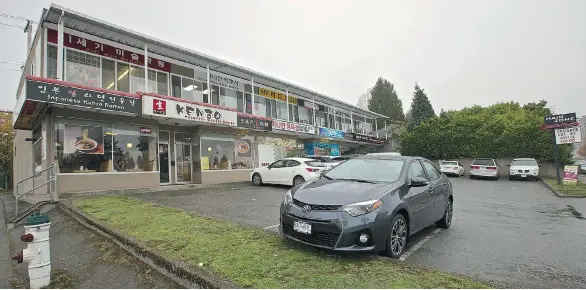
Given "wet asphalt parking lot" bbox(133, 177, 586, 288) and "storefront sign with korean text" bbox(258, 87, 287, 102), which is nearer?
"wet asphalt parking lot" bbox(133, 177, 586, 288)

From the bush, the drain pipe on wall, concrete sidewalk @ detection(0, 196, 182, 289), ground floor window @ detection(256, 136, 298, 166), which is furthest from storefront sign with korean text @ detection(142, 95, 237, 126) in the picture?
the bush

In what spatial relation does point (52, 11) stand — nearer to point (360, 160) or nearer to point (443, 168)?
point (360, 160)

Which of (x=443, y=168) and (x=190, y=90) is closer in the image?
(x=190, y=90)

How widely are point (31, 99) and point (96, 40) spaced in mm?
4938

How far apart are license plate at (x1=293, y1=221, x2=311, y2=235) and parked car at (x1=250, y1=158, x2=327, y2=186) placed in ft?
31.8

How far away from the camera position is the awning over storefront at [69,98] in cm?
1049

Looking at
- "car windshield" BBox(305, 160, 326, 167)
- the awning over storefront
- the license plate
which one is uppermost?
the awning over storefront

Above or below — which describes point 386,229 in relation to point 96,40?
below

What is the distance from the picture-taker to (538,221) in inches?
318

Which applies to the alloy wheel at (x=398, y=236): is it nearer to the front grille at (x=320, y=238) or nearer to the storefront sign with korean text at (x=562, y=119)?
the front grille at (x=320, y=238)

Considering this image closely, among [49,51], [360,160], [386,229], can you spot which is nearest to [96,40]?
[49,51]

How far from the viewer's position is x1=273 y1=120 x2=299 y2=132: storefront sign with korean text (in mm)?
21266

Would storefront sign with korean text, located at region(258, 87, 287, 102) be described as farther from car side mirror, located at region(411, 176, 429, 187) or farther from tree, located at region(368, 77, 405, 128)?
tree, located at region(368, 77, 405, 128)

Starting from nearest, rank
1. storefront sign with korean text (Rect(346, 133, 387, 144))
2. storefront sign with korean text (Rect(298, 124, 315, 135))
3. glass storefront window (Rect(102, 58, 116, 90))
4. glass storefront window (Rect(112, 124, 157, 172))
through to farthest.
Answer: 1. glass storefront window (Rect(112, 124, 157, 172))
2. glass storefront window (Rect(102, 58, 116, 90))
3. storefront sign with korean text (Rect(298, 124, 315, 135))
4. storefront sign with korean text (Rect(346, 133, 387, 144))
